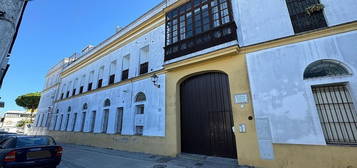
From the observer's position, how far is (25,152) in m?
5.05

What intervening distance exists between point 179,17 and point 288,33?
18.2 feet

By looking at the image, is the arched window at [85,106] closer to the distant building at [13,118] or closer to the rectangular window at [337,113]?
the rectangular window at [337,113]

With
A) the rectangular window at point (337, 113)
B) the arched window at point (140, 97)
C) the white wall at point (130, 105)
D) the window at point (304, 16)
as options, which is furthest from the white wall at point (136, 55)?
the rectangular window at point (337, 113)

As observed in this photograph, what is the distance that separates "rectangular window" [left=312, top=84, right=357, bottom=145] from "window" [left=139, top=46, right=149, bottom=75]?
8.75 meters

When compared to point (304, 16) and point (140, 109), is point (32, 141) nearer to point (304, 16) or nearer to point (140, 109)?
point (140, 109)

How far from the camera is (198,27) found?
27.0 ft

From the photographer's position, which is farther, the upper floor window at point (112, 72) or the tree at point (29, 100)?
the tree at point (29, 100)

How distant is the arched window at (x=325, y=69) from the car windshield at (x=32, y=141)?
982cm

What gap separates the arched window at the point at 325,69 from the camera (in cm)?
519

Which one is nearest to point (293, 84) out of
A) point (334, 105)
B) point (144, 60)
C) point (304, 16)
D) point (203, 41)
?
point (334, 105)

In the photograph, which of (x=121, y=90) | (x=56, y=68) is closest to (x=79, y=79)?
(x=121, y=90)

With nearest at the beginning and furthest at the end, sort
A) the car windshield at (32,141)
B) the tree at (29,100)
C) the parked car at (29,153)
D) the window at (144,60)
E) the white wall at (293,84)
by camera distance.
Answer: the parked car at (29,153) < the white wall at (293,84) < the car windshield at (32,141) < the window at (144,60) < the tree at (29,100)

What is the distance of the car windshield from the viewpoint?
17.6ft

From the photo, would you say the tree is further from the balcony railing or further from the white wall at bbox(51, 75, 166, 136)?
the balcony railing
